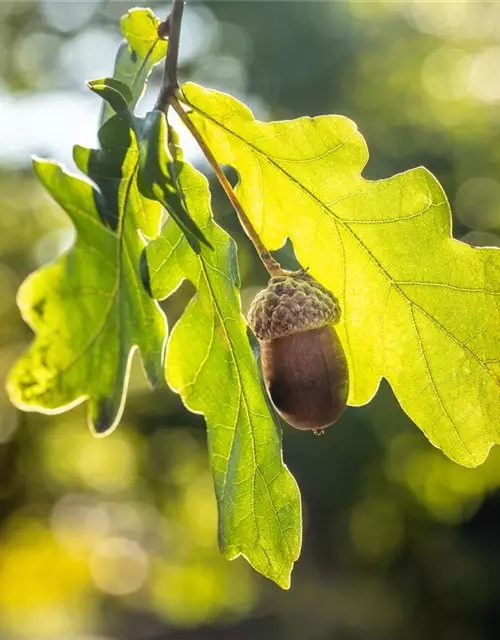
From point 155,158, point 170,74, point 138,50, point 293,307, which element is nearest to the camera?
point 155,158

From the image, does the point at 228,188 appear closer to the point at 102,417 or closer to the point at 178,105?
the point at 178,105

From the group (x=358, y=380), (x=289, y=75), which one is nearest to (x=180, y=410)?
(x=289, y=75)

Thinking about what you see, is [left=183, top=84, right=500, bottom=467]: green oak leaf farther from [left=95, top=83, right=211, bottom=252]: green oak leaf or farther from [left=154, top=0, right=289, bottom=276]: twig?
[left=95, top=83, right=211, bottom=252]: green oak leaf

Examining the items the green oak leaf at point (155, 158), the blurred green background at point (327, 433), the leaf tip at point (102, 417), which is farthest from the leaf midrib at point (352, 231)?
the blurred green background at point (327, 433)

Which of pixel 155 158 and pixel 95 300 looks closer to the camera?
pixel 155 158

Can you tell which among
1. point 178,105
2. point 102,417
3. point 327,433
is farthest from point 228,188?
point 327,433

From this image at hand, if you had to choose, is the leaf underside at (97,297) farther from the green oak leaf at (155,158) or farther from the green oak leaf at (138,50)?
the green oak leaf at (138,50)

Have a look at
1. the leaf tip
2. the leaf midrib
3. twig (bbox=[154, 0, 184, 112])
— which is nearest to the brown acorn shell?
the leaf midrib

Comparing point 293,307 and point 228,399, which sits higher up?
point 293,307
